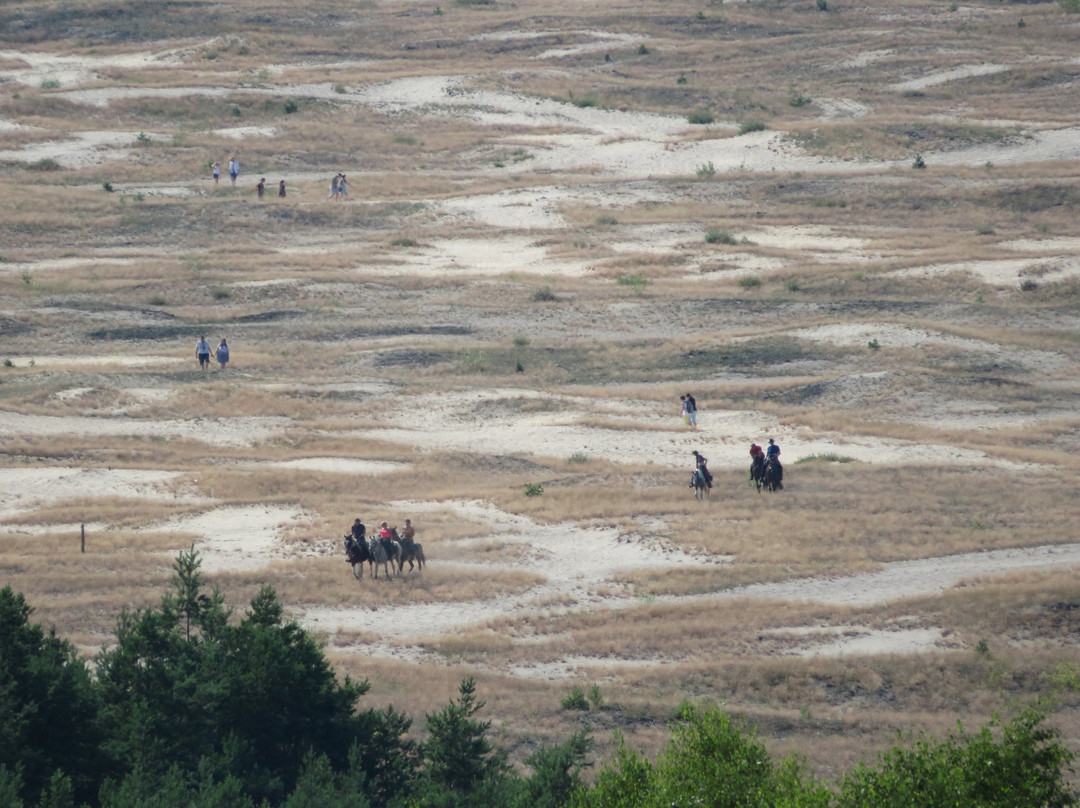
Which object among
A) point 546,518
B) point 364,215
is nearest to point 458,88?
point 364,215

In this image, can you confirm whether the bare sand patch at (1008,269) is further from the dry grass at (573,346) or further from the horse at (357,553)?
the horse at (357,553)

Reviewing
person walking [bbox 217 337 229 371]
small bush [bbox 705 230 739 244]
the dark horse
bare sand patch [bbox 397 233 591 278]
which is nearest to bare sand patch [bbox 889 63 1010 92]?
small bush [bbox 705 230 739 244]

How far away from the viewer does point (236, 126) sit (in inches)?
3034

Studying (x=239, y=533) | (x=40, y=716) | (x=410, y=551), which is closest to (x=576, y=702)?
(x=410, y=551)

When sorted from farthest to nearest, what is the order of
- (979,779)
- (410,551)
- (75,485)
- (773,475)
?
(75,485)
(773,475)
(410,551)
(979,779)

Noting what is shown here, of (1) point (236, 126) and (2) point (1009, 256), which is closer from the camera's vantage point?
(2) point (1009, 256)

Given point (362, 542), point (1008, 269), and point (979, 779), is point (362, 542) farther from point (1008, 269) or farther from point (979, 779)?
point (1008, 269)

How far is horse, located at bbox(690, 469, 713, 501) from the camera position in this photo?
31500mm

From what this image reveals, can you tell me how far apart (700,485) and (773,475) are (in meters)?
1.92

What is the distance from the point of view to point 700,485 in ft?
103

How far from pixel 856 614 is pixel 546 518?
8.91m

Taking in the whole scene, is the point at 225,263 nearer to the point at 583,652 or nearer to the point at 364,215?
the point at 364,215

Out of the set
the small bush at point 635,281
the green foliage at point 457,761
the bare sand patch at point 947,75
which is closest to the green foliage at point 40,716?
the green foliage at point 457,761

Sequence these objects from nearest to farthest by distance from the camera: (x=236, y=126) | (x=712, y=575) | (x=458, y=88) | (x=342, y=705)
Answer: (x=342, y=705)
(x=712, y=575)
(x=236, y=126)
(x=458, y=88)
